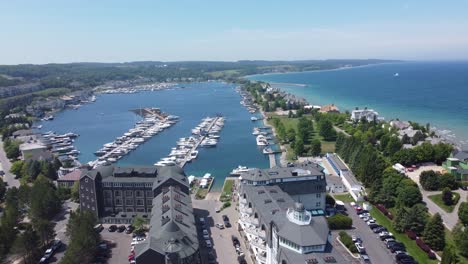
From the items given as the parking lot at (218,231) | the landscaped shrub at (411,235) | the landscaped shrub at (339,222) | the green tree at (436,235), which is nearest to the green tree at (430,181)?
the landscaped shrub at (411,235)

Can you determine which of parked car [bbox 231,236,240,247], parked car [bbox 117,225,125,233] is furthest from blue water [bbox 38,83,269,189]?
parked car [bbox 231,236,240,247]

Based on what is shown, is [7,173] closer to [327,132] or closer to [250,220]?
[250,220]

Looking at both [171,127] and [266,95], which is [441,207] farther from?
[266,95]

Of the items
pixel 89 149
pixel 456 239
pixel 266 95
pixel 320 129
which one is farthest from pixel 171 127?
pixel 456 239

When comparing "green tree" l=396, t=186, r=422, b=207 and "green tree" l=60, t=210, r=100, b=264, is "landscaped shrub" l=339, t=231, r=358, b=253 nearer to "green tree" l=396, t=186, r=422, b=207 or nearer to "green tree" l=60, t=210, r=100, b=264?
A: "green tree" l=396, t=186, r=422, b=207

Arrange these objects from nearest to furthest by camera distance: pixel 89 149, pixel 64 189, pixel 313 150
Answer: pixel 64 189, pixel 313 150, pixel 89 149

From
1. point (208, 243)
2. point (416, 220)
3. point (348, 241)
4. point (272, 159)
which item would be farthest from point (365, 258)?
point (272, 159)

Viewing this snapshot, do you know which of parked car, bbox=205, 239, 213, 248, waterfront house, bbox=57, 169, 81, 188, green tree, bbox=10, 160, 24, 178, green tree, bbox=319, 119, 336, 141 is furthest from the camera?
green tree, bbox=319, 119, 336, 141
